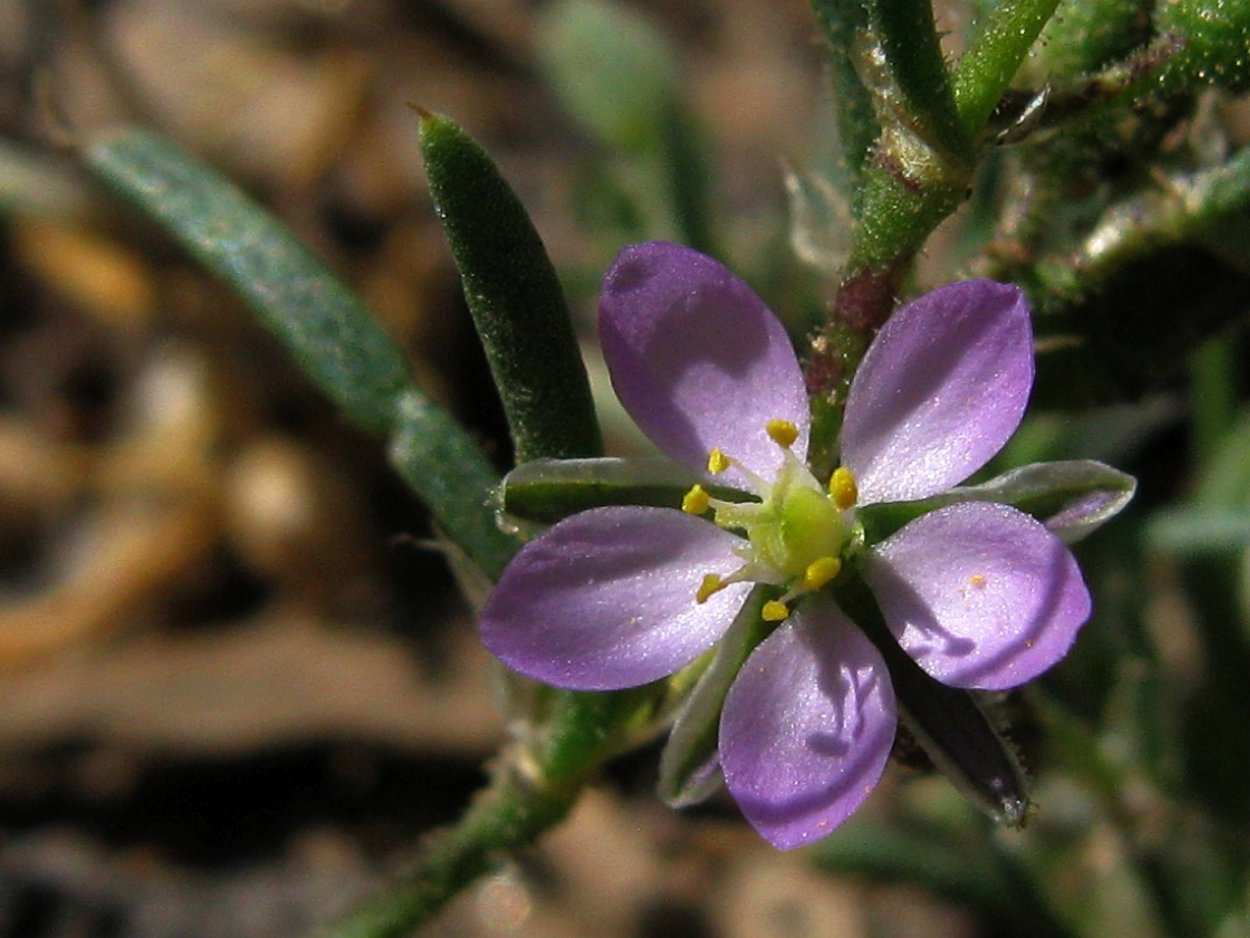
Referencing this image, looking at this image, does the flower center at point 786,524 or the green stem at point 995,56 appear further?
the flower center at point 786,524

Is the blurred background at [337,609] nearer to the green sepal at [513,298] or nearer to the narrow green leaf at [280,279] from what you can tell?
the narrow green leaf at [280,279]

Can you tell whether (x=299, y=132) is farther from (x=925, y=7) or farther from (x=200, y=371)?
(x=925, y=7)

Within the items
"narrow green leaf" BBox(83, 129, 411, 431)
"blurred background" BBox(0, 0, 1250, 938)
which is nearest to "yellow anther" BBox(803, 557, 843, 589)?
"narrow green leaf" BBox(83, 129, 411, 431)

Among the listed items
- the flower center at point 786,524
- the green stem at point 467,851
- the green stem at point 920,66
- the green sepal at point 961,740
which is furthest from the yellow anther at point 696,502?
the green stem at point 467,851

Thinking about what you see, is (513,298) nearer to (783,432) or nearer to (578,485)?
(578,485)

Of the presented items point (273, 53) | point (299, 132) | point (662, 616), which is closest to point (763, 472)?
A: point (662, 616)

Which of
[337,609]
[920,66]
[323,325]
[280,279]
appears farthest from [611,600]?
[337,609]
